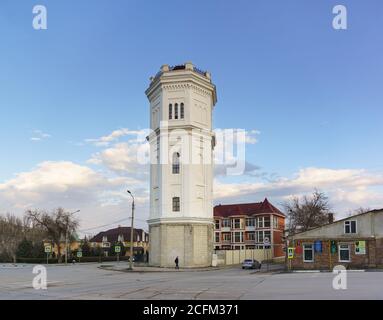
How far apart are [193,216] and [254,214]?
40.0 metres

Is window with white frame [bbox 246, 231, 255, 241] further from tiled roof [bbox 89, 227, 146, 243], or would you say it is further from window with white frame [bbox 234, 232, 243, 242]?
tiled roof [bbox 89, 227, 146, 243]

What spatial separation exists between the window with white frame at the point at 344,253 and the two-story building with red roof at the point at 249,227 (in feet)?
160

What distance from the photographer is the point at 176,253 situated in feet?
194

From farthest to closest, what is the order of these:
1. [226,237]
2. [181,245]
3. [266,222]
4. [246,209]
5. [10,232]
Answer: [10,232], [246,209], [226,237], [266,222], [181,245]

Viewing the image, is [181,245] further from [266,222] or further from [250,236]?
[250,236]

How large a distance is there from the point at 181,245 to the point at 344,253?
2043 centimetres

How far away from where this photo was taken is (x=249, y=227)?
9888 cm

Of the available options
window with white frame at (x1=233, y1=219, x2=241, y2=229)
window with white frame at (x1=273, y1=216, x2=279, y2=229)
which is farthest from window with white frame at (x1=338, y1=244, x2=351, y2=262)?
window with white frame at (x1=233, y1=219, x2=241, y2=229)

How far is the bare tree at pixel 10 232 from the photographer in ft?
390

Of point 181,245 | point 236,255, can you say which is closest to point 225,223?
point 236,255

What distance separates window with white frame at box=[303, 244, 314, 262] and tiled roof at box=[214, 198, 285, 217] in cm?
4985

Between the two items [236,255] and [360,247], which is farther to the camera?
[236,255]

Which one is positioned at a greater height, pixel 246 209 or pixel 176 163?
pixel 176 163
